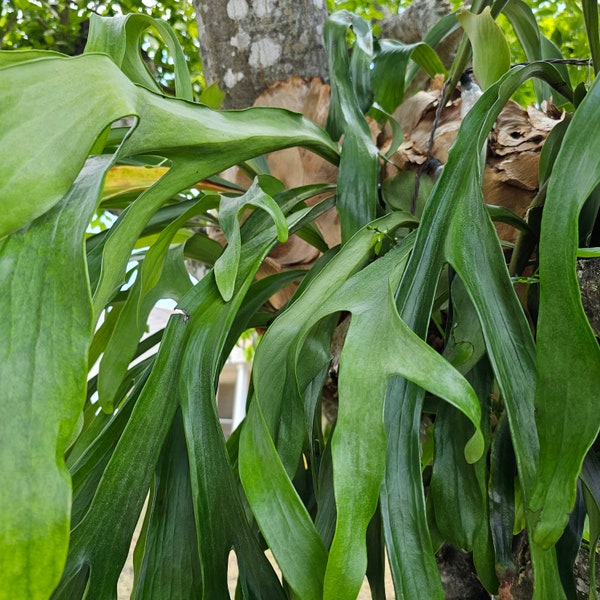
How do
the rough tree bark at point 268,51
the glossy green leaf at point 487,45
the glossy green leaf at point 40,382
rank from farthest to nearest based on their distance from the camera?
the rough tree bark at point 268,51 → the glossy green leaf at point 487,45 → the glossy green leaf at point 40,382

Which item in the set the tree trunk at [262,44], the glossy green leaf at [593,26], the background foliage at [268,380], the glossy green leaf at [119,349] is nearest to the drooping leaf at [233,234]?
the background foliage at [268,380]

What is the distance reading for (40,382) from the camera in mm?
314

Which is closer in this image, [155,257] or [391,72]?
[155,257]

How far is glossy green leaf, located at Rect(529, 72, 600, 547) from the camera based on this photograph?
35cm

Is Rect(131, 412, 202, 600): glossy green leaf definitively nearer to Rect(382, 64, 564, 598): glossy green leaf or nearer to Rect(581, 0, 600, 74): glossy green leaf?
Rect(382, 64, 564, 598): glossy green leaf

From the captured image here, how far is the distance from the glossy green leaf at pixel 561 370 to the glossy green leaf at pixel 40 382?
9.5 inches

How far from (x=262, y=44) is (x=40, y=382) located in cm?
79

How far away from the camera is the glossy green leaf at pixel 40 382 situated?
0.91ft

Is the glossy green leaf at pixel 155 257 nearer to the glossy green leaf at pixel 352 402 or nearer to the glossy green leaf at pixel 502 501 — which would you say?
the glossy green leaf at pixel 352 402

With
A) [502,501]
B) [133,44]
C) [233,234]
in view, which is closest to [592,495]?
[502,501]

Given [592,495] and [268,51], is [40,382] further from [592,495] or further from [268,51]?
[268,51]

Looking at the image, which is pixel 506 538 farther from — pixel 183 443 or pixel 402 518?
pixel 183 443

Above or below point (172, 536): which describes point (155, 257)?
above

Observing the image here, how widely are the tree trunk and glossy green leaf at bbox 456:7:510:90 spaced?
36 cm
